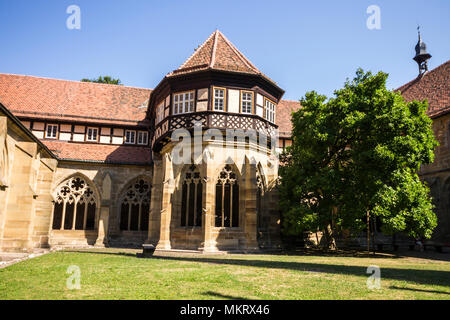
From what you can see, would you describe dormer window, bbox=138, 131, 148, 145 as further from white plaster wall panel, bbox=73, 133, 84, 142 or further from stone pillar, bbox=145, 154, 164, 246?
white plaster wall panel, bbox=73, 133, 84, 142

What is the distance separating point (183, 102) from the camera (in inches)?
782

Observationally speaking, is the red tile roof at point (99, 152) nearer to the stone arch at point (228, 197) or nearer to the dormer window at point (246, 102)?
the stone arch at point (228, 197)

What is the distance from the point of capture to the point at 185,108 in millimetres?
19703

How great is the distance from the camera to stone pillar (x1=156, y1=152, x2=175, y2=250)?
18562mm

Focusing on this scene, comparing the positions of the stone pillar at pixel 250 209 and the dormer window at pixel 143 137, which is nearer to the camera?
the stone pillar at pixel 250 209

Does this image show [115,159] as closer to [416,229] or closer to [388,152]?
[388,152]

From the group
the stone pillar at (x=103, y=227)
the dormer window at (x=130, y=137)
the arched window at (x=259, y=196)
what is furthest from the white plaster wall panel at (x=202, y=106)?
the stone pillar at (x=103, y=227)

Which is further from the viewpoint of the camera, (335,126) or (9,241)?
(335,126)

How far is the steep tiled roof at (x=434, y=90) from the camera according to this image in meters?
22.6

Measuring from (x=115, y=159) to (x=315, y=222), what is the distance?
1419 centimetres

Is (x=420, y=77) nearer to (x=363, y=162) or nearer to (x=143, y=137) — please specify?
(x=363, y=162)

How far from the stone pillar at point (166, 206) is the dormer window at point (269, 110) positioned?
6.22m

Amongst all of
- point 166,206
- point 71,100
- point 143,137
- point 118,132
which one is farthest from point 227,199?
point 71,100
